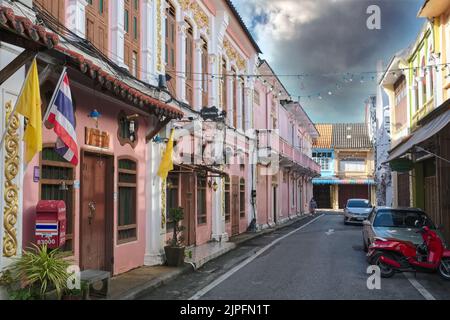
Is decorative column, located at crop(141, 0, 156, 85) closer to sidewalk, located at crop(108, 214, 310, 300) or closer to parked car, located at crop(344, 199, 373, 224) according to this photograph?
sidewalk, located at crop(108, 214, 310, 300)

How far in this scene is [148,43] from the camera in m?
11.8

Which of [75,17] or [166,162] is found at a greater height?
[75,17]

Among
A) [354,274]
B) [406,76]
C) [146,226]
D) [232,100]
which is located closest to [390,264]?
[354,274]

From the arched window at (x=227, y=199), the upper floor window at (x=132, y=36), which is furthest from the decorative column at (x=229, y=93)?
the upper floor window at (x=132, y=36)

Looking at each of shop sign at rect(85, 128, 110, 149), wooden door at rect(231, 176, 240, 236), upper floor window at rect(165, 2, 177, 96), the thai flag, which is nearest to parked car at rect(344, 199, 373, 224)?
wooden door at rect(231, 176, 240, 236)

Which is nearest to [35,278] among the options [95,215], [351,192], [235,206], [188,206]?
[95,215]

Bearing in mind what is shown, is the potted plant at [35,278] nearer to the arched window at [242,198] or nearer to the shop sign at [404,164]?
the arched window at [242,198]

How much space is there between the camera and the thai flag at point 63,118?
6664 mm

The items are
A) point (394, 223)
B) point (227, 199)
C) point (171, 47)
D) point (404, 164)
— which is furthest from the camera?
point (404, 164)

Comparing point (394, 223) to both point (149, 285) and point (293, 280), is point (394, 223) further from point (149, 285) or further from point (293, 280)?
point (149, 285)

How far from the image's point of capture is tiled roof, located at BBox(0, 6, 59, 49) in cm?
529

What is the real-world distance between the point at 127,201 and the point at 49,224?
3.79 metres

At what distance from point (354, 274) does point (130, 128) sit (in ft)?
18.8

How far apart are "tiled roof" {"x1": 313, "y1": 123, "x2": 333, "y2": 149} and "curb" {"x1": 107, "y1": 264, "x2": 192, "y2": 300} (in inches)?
1802
